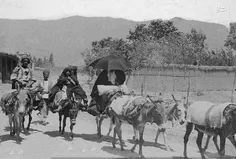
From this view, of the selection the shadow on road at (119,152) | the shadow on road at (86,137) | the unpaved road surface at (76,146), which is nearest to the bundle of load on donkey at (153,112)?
the shadow on road at (119,152)

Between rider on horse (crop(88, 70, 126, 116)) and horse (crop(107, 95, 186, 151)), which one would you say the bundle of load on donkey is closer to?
horse (crop(107, 95, 186, 151))

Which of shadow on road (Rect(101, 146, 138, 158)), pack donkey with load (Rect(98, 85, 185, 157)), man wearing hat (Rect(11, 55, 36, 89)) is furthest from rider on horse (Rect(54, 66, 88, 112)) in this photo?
shadow on road (Rect(101, 146, 138, 158))

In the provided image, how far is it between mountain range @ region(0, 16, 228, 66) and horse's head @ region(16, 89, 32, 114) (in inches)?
4168

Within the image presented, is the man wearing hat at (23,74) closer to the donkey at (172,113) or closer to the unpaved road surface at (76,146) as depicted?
the unpaved road surface at (76,146)

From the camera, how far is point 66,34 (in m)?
149

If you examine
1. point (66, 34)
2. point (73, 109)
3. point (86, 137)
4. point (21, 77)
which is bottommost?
point (86, 137)

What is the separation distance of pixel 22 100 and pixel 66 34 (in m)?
141

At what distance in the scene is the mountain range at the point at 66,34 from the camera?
127375 mm

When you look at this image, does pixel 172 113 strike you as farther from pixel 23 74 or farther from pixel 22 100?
pixel 23 74

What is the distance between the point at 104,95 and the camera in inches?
459

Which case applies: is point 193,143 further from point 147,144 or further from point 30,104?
point 30,104

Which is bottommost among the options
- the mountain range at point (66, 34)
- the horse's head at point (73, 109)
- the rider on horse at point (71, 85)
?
the horse's head at point (73, 109)

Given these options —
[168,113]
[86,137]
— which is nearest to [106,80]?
[86,137]

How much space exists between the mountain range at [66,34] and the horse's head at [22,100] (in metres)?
106
